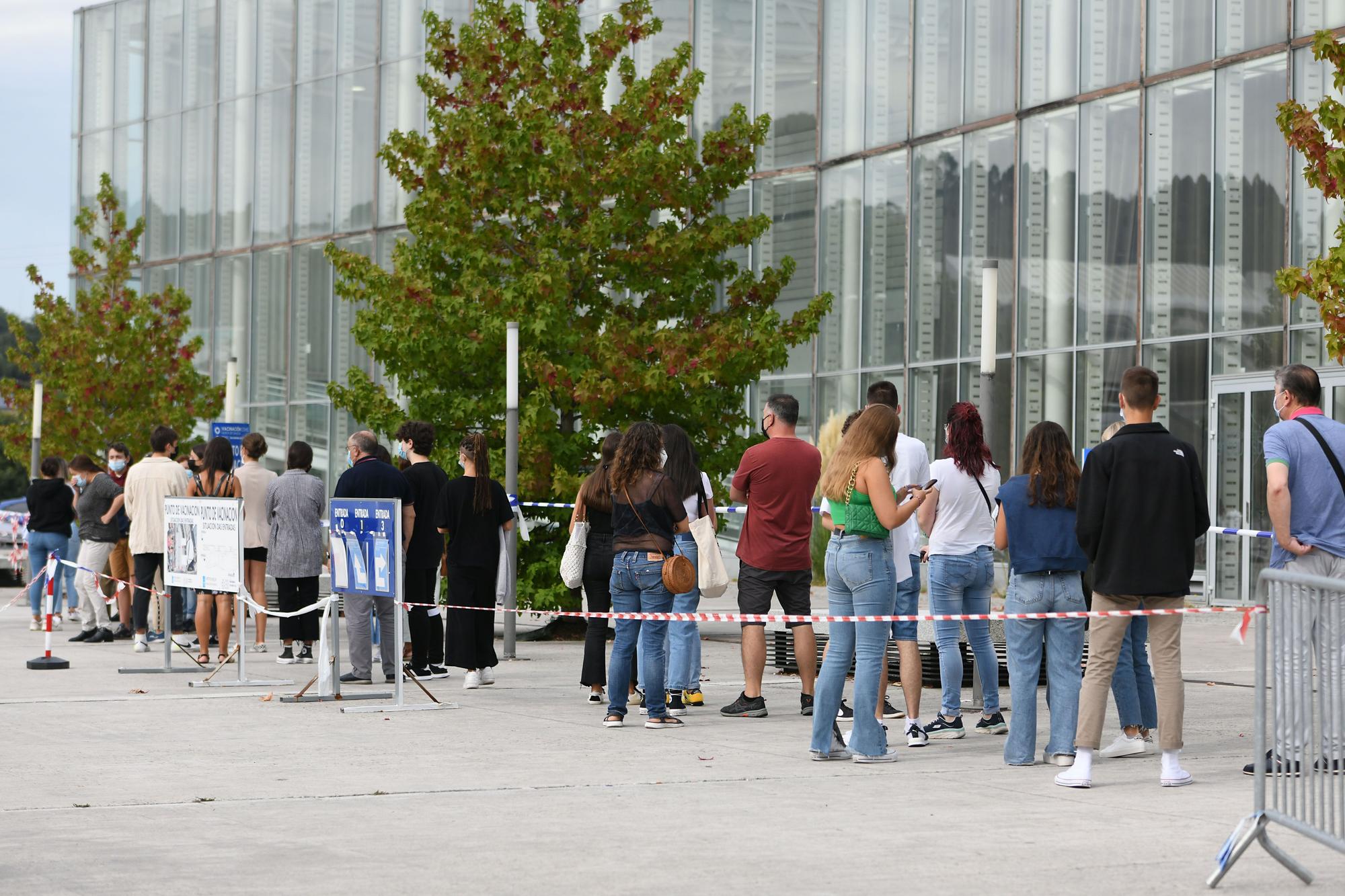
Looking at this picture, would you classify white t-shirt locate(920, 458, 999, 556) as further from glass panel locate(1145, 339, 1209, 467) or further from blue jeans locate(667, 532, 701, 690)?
glass panel locate(1145, 339, 1209, 467)

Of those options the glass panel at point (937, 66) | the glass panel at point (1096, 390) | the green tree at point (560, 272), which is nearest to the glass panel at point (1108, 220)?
the glass panel at point (1096, 390)

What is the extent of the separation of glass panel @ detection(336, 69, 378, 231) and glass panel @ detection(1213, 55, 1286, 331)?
20.7 meters

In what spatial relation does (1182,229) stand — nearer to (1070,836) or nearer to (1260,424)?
(1260,424)

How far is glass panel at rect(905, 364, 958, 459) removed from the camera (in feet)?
92.8

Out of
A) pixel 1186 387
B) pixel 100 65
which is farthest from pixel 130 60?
pixel 1186 387

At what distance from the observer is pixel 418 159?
19.0m

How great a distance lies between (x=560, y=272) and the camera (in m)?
18.3

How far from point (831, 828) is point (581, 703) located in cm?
534

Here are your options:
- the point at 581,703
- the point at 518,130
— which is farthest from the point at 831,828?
the point at 518,130

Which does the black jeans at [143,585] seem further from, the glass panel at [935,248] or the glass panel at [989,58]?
the glass panel at [989,58]

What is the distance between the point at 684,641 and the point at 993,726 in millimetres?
2062

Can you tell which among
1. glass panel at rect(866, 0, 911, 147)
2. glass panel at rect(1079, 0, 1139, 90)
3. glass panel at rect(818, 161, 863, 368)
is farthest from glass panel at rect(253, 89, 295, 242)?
glass panel at rect(1079, 0, 1139, 90)

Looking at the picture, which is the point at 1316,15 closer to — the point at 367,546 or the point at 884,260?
the point at 884,260

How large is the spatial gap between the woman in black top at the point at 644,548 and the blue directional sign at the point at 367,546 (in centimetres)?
164
